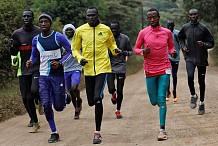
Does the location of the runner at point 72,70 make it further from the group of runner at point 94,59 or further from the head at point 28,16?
the group of runner at point 94,59

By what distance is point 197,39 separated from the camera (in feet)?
34.3

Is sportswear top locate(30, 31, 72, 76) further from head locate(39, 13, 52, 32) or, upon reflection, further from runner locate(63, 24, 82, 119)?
runner locate(63, 24, 82, 119)


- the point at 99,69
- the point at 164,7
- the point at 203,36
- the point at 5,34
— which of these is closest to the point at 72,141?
the point at 99,69

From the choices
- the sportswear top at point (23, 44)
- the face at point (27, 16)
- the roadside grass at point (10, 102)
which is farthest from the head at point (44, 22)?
the roadside grass at point (10, 102)

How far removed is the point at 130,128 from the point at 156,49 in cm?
206

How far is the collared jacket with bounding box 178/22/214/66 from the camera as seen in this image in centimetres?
1039

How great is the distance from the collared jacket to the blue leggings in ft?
7.73

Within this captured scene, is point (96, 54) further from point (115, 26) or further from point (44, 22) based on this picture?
point (115, 26)

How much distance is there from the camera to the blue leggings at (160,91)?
26.9ft

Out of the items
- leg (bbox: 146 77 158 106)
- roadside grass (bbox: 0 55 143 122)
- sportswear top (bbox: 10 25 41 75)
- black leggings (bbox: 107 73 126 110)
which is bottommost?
roadside grass (bbox: 0 55 143 122)

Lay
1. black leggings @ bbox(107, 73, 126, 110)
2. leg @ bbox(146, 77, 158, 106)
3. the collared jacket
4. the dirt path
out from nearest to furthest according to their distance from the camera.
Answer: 1. the dirt path
2. leg @ bbox(146, 77, 158, 106)
3. the collared jacket
4. black leggings @ bbox(107, 73, 126, 110)

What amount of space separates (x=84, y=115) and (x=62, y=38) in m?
3.87

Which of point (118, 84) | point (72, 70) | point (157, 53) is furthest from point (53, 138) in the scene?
point (118, 84)

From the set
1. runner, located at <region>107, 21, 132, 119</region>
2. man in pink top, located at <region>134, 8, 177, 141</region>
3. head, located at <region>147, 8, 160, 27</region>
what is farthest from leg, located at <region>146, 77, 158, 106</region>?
runner, located at <region>107, 21, 132, 119</region>
